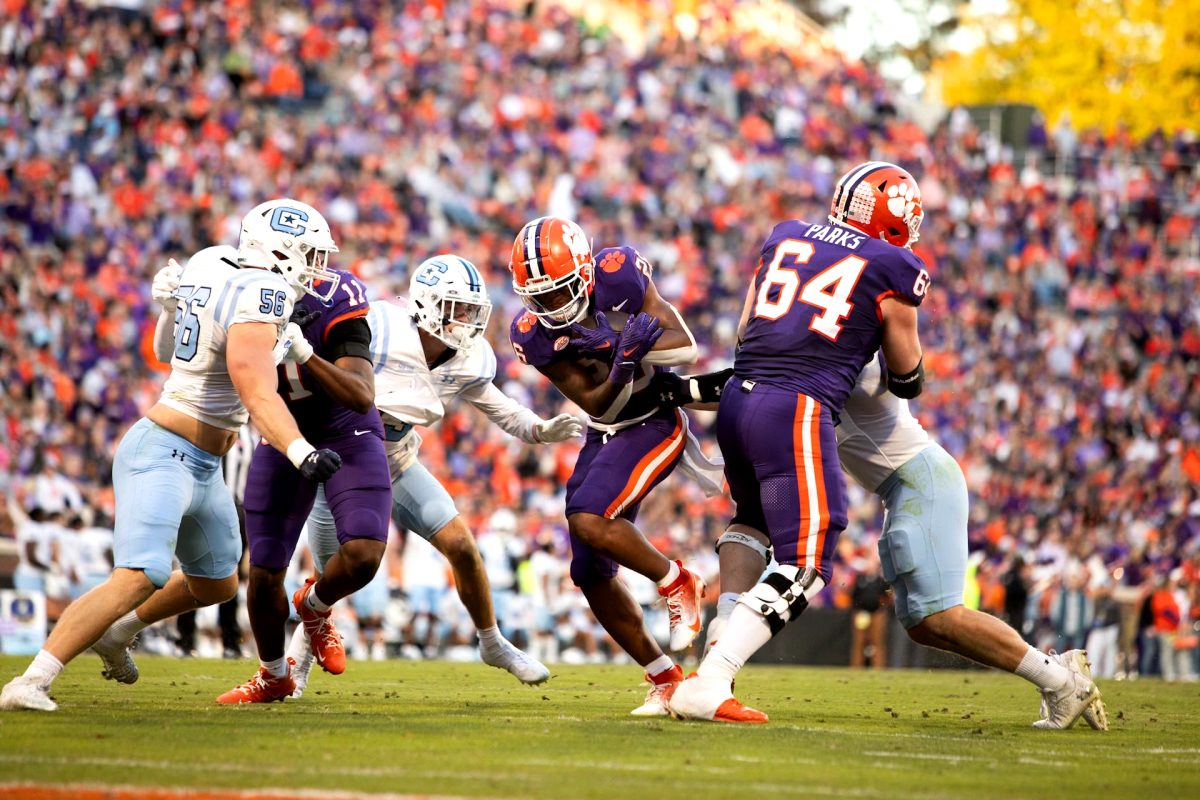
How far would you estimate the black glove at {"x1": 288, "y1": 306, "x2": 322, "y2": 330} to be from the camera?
6.98m

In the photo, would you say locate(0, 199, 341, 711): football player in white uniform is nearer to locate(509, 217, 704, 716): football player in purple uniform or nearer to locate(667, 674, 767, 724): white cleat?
locate(509, 217, 704, 716): football player in purple uniform

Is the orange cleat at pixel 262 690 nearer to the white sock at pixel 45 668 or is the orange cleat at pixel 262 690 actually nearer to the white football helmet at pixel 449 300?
the white sock at pixel 45 668

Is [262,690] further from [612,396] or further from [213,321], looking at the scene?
[612,396]

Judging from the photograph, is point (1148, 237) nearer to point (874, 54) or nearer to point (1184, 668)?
point (1184, 668)

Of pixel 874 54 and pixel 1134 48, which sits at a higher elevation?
pixel 874 54

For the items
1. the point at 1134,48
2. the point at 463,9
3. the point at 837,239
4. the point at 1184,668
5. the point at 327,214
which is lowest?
the point at 1184,668

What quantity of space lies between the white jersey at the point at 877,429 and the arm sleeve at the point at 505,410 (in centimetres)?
189

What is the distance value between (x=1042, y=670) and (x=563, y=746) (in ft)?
7.34

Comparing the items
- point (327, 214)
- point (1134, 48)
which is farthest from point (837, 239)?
point (1134, 48)

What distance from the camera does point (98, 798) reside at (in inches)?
174

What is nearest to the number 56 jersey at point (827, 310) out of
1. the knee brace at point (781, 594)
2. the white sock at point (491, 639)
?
the knee brace at point (781, 594)

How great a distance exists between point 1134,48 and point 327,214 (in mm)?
23232

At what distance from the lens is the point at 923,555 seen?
22.6ft

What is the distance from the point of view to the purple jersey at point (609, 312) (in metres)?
Answer: 7.09
